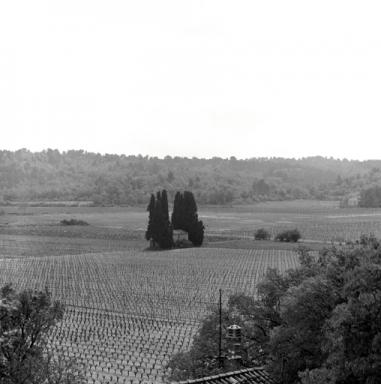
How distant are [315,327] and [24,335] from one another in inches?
357

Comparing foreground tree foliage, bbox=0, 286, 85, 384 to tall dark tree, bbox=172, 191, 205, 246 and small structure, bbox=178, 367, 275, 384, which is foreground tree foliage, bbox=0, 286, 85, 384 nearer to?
small structure, bbox=178, 367, 275, 384

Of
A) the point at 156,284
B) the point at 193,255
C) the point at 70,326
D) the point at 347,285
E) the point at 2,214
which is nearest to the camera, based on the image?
the point at 347,285

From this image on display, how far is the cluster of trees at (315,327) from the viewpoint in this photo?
14.8 meters

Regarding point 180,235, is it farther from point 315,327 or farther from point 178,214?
point 315,327

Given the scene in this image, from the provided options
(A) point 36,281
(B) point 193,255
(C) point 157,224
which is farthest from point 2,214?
(A) point 36,281

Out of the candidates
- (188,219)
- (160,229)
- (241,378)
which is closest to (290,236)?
(188,219)

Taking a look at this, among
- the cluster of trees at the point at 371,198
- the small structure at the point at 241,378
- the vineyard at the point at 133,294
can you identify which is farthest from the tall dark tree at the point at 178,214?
the cluster of trees at the point at 371,198

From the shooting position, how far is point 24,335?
20750 millimetres

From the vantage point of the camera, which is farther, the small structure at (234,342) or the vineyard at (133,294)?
the vineyard at (133,294)

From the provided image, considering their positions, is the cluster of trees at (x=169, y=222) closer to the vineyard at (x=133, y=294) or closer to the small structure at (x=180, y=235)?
the small structure at (x=180, y=235)

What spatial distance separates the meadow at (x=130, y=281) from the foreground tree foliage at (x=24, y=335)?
126 centimetres

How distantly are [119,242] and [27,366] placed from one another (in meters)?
69.4

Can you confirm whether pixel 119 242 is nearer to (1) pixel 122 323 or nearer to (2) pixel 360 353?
(1) pixel 122 323

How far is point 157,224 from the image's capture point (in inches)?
3123
